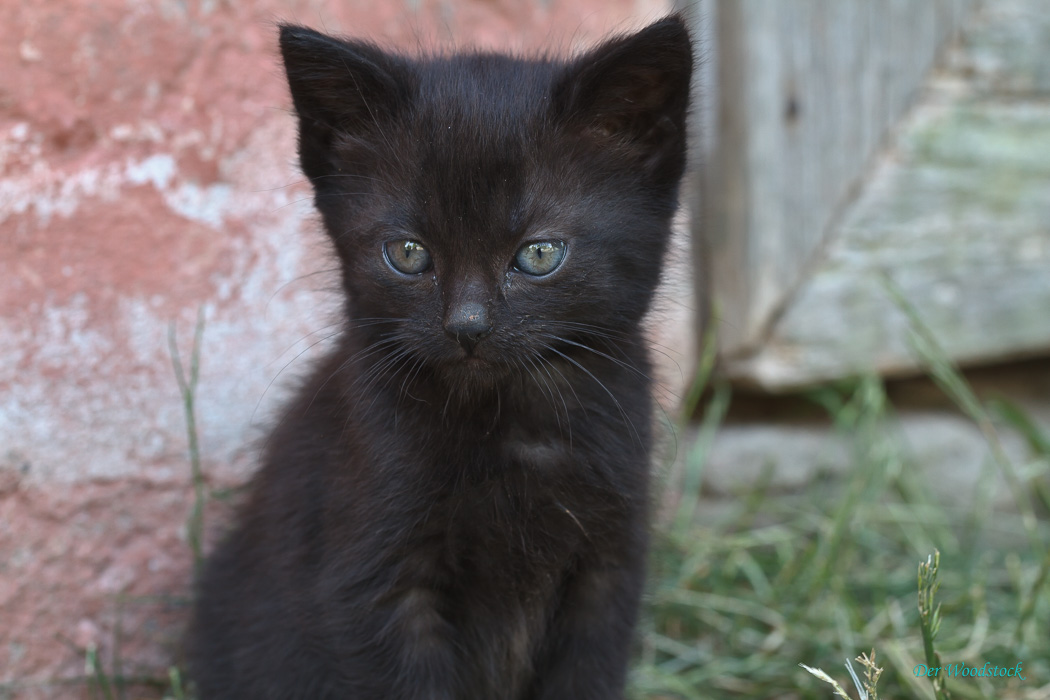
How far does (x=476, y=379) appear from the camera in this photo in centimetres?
179

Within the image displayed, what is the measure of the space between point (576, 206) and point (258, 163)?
3.45ft

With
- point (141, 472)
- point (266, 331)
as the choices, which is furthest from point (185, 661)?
point (266, 331)

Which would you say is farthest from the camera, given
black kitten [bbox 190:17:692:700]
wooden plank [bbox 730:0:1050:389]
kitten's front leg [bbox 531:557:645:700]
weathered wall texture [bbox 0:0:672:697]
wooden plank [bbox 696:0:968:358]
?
wooden plank [bbox 730:0:1050:389]

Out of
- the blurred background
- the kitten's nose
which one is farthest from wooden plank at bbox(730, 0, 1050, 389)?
the kitten's nose

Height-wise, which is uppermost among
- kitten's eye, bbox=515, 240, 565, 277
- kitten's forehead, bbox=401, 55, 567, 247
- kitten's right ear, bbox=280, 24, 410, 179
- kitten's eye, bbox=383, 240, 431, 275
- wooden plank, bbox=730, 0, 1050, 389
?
kitten's right ear, bbox=280, 24, 410, 179

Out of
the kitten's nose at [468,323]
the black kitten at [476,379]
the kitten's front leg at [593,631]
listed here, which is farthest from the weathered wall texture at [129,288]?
the kitten's front leg at [593,631]

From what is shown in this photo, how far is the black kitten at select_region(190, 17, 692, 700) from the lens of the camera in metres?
1.69

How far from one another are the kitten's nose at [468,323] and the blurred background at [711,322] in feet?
1.65

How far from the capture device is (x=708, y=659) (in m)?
2.66

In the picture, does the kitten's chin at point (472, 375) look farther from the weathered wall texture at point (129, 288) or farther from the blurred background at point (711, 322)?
the weathered wall texture at point (129, 288)

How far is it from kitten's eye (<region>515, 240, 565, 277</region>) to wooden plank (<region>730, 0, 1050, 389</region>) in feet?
5.41

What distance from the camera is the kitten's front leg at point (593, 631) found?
6.45ft

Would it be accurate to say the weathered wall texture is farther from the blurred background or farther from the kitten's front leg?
the kitten's front leg

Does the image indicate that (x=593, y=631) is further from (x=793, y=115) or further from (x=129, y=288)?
(x=793, y=115)
